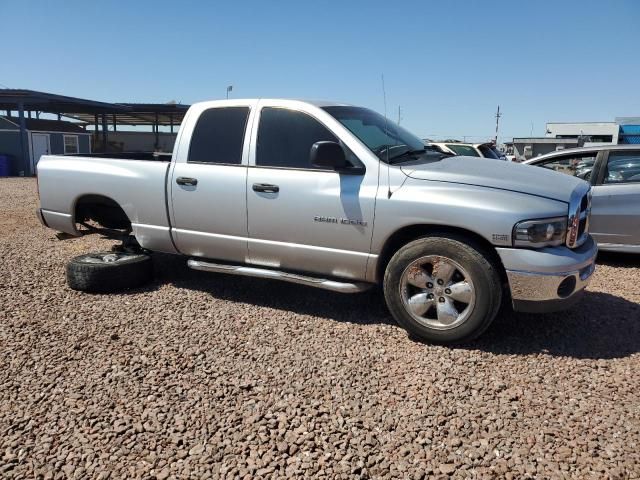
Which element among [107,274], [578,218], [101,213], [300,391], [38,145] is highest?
[38,145]

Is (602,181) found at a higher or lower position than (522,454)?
higher

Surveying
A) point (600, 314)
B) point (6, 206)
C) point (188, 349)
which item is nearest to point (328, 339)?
point (188, 349)

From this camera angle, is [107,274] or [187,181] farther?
[107,274]

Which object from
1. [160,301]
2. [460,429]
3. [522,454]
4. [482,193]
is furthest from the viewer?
[160,301]

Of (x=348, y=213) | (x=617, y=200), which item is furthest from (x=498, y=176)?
(x=617, y=200)

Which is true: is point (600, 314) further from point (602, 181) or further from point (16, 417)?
point (16, 417)

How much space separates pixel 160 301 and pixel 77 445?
2.31m

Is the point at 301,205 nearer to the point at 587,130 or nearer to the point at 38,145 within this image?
the point at 38,145

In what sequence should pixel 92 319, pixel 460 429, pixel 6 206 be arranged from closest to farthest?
1. pixel 460 429
2. pixel 92 319
3. pixel 6 206

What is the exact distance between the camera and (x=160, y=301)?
4879 mm

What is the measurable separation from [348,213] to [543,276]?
1.54 metres

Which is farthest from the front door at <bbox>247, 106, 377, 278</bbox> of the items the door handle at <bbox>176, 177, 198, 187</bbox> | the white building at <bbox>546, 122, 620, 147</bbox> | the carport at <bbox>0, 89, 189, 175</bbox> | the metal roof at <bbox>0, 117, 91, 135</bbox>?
the white building at <bbox>546, 122, 620, 147</bbox>

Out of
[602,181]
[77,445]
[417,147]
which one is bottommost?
[77,445]

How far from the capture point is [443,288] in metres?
3.83
